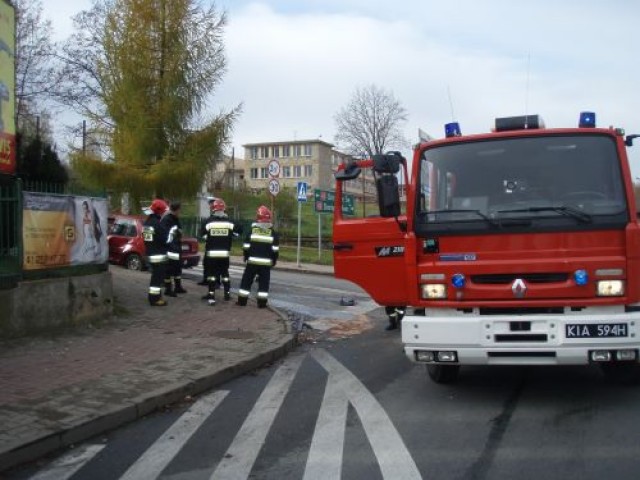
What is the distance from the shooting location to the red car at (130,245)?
1902 cm

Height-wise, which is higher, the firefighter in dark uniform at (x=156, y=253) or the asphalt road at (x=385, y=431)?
the firefighter in dark uniform at (x=156, y=253)

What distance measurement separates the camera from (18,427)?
5320 mm

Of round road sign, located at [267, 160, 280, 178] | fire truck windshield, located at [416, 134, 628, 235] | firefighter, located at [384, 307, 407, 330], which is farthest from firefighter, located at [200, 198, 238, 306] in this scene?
round road sign, located at [267, 160, 280, 178]

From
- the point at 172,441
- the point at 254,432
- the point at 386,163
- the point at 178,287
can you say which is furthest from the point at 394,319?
the point at 172,441

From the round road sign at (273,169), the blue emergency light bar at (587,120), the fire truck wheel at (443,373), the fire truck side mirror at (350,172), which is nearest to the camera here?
the blue emergency light bar at (587,120)

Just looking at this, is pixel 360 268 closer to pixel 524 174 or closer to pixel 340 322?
pixel 524 174

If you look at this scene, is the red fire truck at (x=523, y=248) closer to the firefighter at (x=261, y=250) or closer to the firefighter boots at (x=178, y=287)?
the firefighter at (x=261, y=250)

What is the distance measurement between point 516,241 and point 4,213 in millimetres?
6382

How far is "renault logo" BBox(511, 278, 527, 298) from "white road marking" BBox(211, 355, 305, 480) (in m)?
2.39

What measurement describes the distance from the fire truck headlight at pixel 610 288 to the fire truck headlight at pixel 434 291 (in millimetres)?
1303

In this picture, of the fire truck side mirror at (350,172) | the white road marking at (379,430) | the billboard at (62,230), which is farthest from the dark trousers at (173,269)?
the fire truck side mirror at (350,172)

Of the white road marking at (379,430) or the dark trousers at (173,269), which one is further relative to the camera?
the dark trousers at (173,269)

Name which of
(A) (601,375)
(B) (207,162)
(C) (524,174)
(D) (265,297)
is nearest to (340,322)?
(D) (265,297)

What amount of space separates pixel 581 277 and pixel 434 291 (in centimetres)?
125
